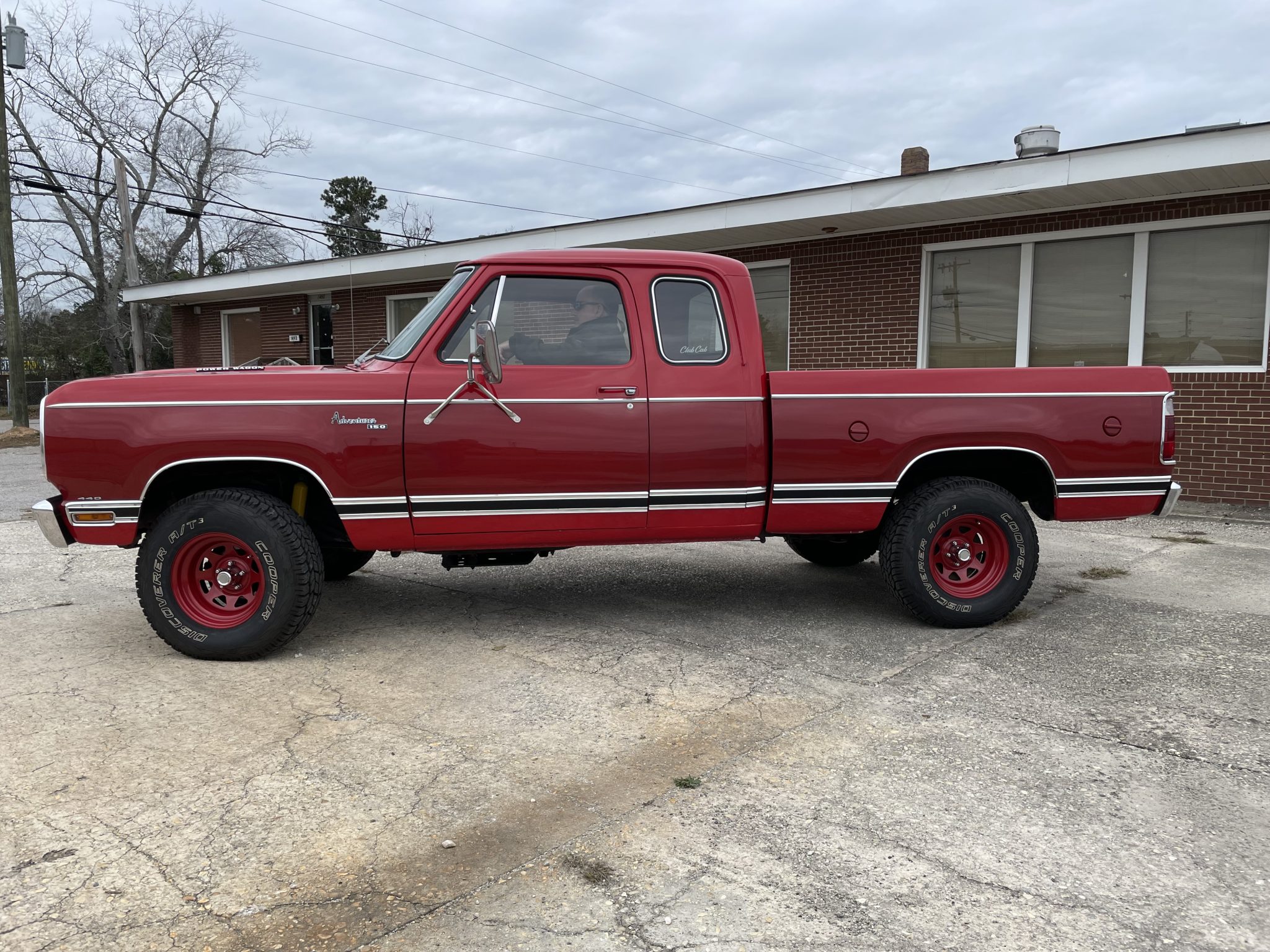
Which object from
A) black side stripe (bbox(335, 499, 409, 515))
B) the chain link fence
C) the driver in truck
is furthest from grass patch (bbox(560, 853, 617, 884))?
the chain link fence

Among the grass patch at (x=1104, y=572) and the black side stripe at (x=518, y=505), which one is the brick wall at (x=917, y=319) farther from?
the black side stripe at (x=518, y=505)

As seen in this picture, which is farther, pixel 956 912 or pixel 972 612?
pixel 972 612

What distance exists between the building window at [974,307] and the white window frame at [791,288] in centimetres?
196

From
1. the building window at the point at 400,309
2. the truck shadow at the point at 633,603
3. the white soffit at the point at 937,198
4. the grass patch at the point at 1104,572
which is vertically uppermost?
the white soffit at the point at 937,198

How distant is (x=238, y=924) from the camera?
2420 millimetres

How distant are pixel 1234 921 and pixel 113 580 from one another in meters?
6.83

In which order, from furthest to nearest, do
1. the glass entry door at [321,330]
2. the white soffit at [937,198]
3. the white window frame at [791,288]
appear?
1. the glass entry door at [321,330]
2. the white window frame at [791,288]
3. the white soffit at [937,198]

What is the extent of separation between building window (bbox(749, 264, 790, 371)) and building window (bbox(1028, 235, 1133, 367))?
3.40m

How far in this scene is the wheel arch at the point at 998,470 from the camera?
5.09m

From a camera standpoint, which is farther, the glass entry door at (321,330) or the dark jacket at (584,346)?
the glass entry door at (321,330)

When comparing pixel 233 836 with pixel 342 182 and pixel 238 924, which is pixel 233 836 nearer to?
pixel 238 924

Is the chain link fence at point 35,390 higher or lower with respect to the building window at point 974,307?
lower

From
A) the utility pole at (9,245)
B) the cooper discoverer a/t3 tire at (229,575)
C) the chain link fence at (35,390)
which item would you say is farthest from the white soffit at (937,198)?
the chain link fence at (35,390)

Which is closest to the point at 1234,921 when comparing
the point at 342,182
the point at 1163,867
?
the point at 1163,867
